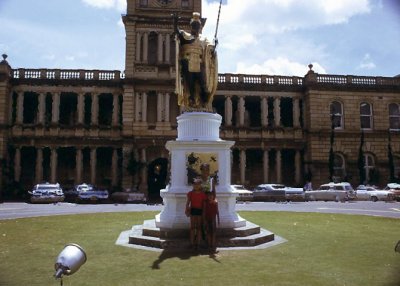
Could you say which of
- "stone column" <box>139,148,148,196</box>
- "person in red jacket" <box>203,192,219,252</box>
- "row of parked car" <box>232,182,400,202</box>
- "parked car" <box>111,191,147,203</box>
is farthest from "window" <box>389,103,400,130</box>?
"person in red jacket" <box>203,192,219,252</box>

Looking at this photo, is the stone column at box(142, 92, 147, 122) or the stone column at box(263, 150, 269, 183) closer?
the stone column at box(142, 92, 147, 122)

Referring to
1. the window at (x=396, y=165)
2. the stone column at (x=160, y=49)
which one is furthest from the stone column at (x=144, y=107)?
the window at (x=396, y=165)

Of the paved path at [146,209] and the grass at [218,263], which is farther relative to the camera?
the paved path at [146,209]

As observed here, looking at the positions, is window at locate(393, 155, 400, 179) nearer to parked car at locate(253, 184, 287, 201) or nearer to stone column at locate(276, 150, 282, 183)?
stone column at locate(276, 150, 282, 183)

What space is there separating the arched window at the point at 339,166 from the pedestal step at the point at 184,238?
31.5 m

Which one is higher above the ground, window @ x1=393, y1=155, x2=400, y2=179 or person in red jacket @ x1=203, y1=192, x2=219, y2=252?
window @ x1=393, y1=155, x2=400, y2=179

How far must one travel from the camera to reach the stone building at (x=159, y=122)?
36875 mm

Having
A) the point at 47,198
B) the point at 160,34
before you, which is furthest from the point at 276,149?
the point at 47,198

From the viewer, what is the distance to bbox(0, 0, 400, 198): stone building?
121 ft

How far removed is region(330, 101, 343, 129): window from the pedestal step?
31.9 m

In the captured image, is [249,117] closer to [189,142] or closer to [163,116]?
→ [163,116]

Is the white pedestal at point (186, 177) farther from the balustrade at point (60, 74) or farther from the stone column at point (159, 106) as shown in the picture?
the balustrade at point (60, 74)

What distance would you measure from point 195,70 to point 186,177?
3036mm

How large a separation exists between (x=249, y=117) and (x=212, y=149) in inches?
1258
